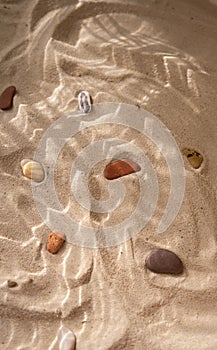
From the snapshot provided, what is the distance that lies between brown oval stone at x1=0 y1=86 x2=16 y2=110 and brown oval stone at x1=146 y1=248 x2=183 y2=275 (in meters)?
0.75

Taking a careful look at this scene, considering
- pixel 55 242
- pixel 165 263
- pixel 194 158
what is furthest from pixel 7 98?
pixel 165 263

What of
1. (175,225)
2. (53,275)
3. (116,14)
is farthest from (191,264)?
(116,14)

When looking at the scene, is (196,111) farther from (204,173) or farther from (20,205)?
(20,205)

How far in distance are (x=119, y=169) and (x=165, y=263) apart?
13.7 inches

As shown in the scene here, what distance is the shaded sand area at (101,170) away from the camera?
1.62 m

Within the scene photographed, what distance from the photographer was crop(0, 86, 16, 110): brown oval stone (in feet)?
6.44

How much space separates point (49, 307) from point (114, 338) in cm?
22

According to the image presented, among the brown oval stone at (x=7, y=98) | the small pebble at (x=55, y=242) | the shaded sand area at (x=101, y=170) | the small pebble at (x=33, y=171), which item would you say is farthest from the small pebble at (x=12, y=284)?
the brown oval stone at (x=7, y=98)

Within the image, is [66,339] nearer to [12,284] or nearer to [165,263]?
[12,284]

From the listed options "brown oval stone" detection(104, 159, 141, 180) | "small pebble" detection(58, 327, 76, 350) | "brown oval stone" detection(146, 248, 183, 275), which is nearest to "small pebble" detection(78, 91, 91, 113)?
"brown oval stone" detection(104, 159, 141, 180)

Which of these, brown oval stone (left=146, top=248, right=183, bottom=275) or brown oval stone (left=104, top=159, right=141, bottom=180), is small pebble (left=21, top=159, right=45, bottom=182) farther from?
brown oval stone (left=146, top=248, right=183, bottom=275)

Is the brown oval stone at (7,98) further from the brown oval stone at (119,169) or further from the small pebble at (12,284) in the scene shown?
the small pebble at (12,284)

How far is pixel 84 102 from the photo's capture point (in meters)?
1.93

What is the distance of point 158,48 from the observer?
2.00m
